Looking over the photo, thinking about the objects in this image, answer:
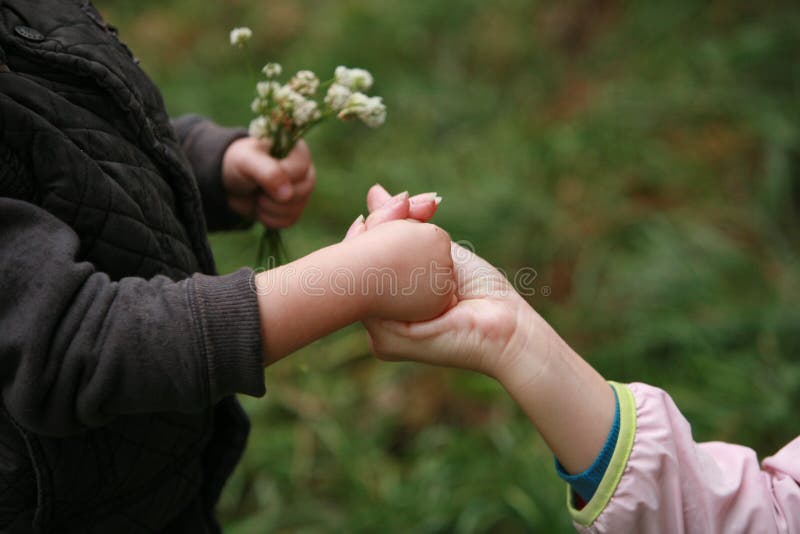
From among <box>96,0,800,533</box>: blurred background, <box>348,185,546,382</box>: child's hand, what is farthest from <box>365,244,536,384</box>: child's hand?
<box>96,0,800,533</box>: blurred background

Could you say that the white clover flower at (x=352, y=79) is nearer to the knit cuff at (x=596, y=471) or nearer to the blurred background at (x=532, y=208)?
the blurred background at (x=532, y=208)

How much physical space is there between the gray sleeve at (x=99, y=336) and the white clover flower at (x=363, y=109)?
45 cm

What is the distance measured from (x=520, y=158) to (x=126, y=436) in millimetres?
2392

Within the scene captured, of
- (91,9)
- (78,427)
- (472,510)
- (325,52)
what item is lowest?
(472,510)

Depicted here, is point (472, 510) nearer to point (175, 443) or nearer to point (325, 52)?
point (175, 443)

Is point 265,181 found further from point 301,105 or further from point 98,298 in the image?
point 98,298

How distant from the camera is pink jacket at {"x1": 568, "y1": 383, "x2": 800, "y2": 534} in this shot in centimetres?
94

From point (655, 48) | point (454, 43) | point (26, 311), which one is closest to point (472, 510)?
point (26, 311)

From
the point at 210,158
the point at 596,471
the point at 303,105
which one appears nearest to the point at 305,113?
the point at 303,105

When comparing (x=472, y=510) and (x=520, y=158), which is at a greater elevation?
(x=520, y=158)

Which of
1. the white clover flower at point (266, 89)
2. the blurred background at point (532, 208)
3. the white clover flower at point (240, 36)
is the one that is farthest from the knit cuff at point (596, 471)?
the white clover flower at point (240, 36)

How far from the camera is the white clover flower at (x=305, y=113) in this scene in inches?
47.6

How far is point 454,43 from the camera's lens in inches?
152

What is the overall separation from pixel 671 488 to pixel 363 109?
745 millimetres
